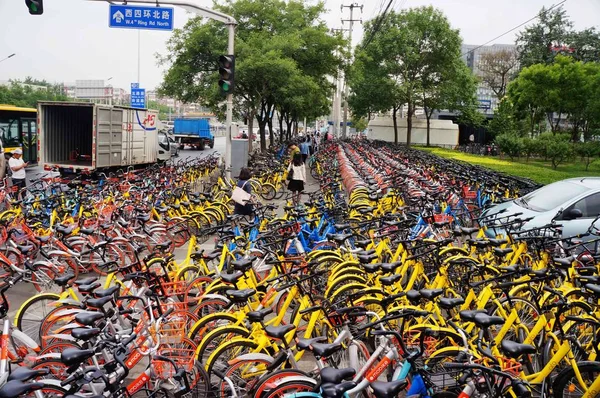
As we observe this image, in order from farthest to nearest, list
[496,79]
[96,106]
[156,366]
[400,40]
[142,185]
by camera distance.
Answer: [496,79] < [400,40] < [96,106] < [142,185] < [156,366]

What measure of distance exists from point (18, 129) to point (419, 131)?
30366 millimetres

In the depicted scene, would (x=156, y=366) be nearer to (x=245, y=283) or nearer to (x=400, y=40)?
(x=245, y=283)

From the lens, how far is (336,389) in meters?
2.68

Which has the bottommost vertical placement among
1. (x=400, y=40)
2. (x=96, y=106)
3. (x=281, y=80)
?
(x=96, y=106)

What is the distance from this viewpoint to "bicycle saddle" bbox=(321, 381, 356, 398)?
2.65 m

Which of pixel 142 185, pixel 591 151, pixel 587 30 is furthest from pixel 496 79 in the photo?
pixel 142 185

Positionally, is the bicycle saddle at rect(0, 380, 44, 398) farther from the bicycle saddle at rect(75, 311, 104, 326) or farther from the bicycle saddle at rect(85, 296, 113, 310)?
the bicycle saddle at rect(85, 296, 113, 310)

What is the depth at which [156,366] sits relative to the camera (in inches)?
139

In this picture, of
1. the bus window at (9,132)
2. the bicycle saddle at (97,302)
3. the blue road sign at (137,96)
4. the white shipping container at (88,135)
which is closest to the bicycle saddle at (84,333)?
the bicycle saddle at (97,302)

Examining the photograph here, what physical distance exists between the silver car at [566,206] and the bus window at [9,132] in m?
17.8

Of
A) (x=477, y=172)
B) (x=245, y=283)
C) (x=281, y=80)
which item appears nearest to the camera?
(x=245, y=283)

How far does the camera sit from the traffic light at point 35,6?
9820 millimetres

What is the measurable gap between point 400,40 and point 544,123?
16.5m

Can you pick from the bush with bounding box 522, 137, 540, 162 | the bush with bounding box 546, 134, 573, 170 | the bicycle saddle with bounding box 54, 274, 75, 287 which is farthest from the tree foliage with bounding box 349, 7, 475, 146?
the bicycle saddle with bounding box 54, 274, 75, 287
